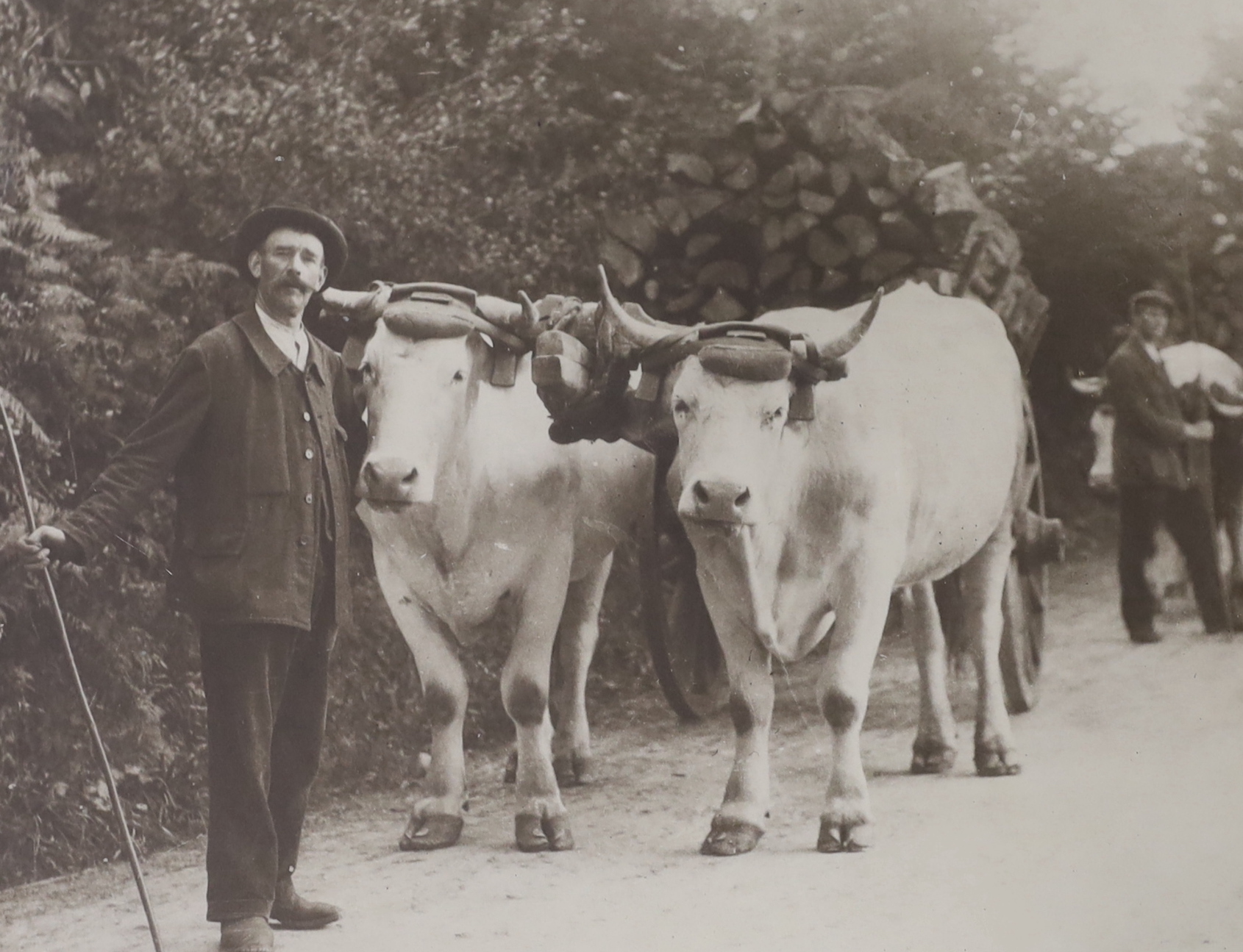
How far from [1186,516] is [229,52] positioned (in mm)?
2913

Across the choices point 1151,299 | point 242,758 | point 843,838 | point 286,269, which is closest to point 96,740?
point 242,758

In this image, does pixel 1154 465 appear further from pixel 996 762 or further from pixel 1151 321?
pixel 996 762

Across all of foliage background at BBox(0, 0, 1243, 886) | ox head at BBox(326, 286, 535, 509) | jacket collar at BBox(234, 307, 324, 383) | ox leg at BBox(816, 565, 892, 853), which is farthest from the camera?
foliage background at BBox(0, 0, 1243, 886)

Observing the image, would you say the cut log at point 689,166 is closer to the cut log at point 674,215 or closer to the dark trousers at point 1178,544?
the cut log at point 674,215

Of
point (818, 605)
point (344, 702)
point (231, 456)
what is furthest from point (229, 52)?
point (818, 605)

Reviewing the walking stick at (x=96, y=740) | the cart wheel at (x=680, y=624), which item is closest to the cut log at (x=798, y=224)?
the cart wheel at (x=680, y=624)

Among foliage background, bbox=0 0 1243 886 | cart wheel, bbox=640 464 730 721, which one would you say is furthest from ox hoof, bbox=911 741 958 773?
foliage background, bbox=0 0 1243 886

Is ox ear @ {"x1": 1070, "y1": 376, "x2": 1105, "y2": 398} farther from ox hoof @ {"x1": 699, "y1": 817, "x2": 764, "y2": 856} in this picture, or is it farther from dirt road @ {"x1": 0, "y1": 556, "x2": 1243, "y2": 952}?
ox hoof @ {"x1": 699, "y1": 817, "x2": 764, "y2": 856}

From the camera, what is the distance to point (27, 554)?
10.7 feet

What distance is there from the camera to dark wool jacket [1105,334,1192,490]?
14.3ft

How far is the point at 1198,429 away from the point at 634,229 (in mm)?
1639

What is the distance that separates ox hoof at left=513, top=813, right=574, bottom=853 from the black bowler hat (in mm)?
1526

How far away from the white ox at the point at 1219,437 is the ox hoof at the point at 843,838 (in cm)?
114

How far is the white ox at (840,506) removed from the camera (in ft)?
12.7
